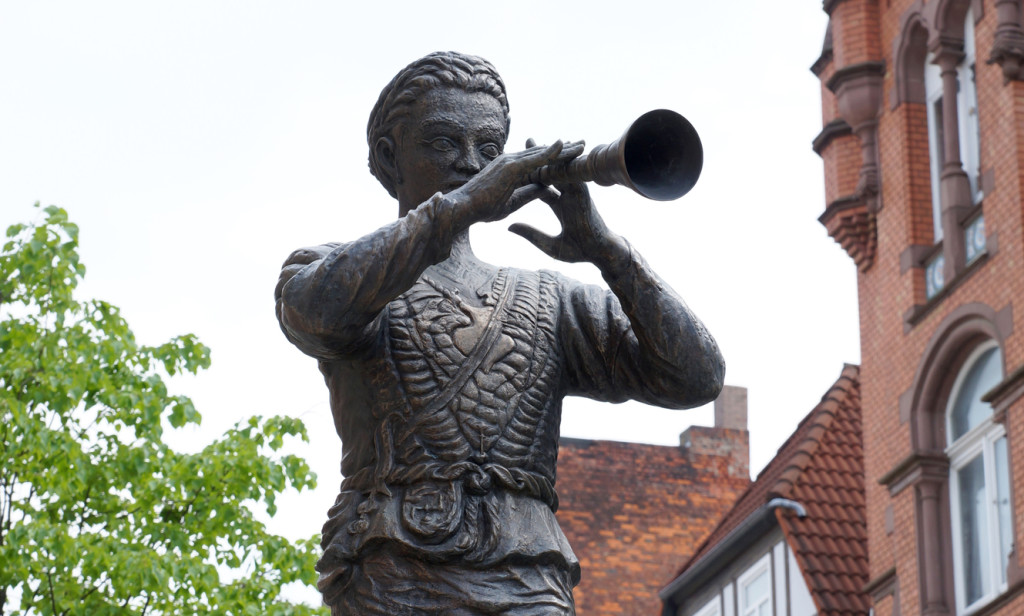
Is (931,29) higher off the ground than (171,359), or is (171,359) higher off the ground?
(931,29)

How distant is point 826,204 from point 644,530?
9.83 m

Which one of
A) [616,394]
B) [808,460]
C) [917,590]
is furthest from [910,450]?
[616,394]

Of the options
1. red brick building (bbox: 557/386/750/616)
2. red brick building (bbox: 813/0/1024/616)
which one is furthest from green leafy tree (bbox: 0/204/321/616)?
red brick building (bbox: 557/386/750/616)

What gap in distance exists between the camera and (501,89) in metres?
5.09

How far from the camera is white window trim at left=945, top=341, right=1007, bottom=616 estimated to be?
1995 cm

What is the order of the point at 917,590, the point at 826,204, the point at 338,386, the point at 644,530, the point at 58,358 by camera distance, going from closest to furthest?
the point at 338,386 → the point at 58,358 → the point at 917,590 → the point at 826,204 → the point at 644,530

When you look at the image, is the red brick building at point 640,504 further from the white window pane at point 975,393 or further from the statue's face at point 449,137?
the statue's face at point 449,137

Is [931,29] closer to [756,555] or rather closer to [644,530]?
[756,555]

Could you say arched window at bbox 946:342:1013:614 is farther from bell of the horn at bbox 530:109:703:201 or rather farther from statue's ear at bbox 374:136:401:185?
bell of the horn at bbox 530:109:703:201

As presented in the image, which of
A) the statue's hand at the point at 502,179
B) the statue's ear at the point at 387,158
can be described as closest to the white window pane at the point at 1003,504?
the statue's ear at the point at 387,158

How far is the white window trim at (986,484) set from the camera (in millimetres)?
19953

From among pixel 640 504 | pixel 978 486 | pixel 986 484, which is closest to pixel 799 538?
pixel 978 486

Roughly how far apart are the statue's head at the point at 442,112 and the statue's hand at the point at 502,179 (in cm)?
33

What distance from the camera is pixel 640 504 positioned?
33.2 metres
